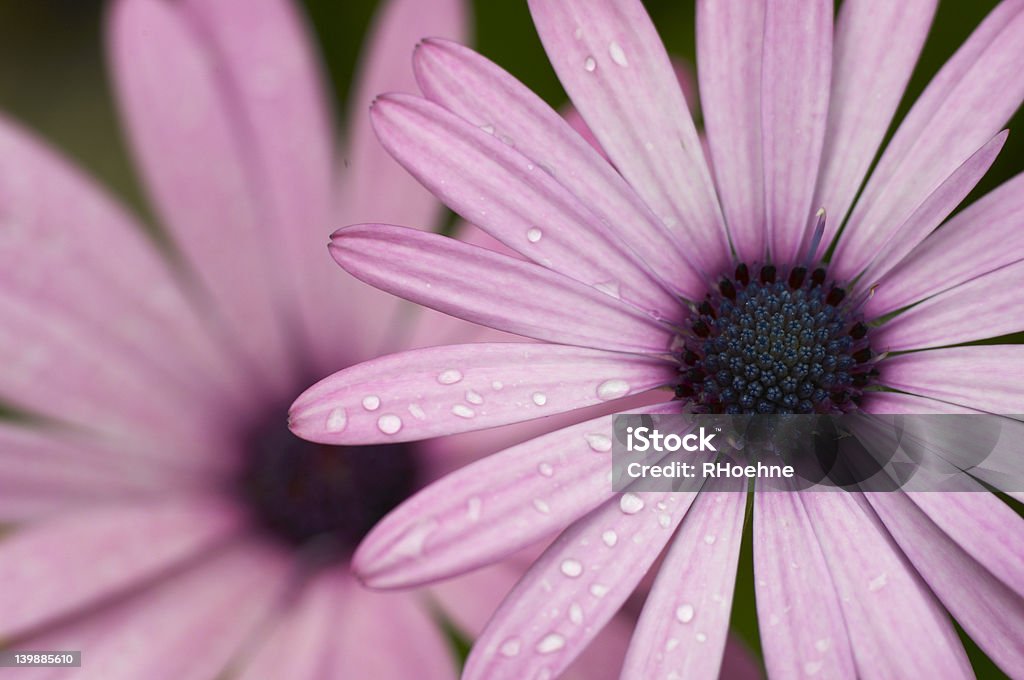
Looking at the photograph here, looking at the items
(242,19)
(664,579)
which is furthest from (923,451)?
(242,19)

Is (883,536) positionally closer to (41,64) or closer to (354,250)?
(354,250)

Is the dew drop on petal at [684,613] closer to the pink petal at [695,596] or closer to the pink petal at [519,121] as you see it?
the pink petal at [695,596]

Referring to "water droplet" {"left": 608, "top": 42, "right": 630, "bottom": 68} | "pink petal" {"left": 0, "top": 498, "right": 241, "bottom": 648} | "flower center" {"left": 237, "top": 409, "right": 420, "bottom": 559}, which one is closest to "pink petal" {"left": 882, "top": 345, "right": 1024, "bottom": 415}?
"water droplet" {"left": 608, "top": 42, "right": 630, "bottom": 68}

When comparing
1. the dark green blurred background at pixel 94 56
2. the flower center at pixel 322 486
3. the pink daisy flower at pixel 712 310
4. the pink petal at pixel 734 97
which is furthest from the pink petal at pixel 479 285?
the dark green blurred background at pixel 94 56

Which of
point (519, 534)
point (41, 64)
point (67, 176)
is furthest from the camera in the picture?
point (41, 64)

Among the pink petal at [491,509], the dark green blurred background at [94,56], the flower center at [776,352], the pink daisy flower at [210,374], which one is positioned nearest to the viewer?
the pink petal at [491,509]

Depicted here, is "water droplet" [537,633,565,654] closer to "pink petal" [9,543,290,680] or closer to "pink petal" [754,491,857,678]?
"pink petal" [754,491,857,678]

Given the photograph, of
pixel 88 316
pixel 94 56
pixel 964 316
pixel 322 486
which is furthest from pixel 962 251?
pixel 94 56
